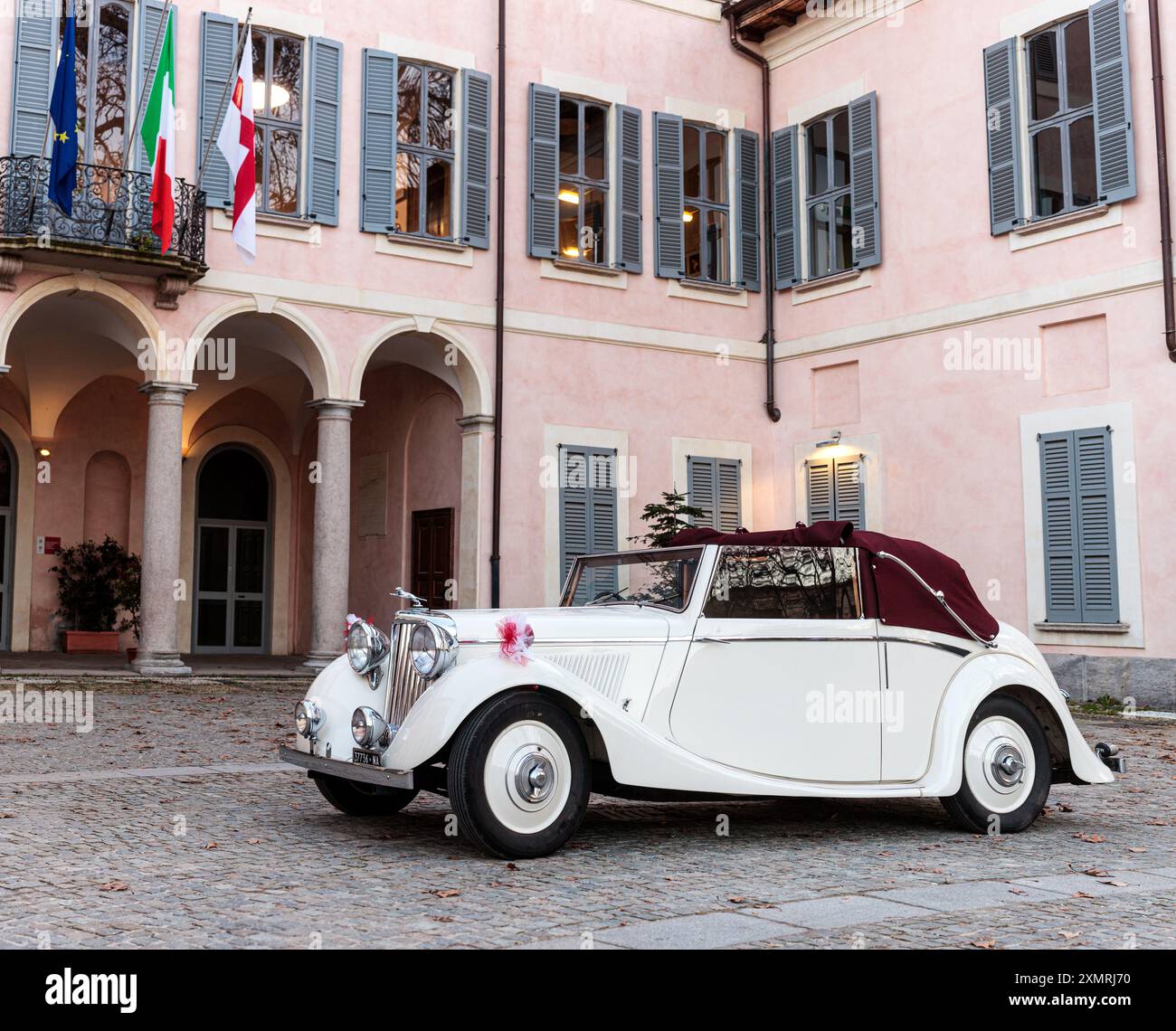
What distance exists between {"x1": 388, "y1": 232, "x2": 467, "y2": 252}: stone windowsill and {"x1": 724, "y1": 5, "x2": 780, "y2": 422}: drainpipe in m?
4.54

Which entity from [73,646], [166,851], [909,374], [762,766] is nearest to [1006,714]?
[762,766]

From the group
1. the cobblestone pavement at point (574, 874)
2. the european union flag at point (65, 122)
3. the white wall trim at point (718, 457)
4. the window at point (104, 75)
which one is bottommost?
the cobblestone pavement at point (574, 874)

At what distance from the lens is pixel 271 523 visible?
21.2 metres

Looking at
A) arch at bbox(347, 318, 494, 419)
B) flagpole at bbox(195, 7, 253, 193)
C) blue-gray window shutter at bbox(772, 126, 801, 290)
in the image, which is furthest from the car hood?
blue-gray window shutter at bbox(772, 126, 801, 290)

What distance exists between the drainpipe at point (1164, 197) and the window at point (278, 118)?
31.3 feet

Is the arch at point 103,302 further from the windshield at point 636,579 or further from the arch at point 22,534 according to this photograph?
the windshield at point 636,579

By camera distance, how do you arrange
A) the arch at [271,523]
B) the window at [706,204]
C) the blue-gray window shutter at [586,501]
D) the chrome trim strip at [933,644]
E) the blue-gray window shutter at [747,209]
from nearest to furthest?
the chrome trim strip at [933,644]
the blue-gray window shutter at [586,501]
the window at [706,204]
the blue-gray window shutter at [747,209]
the arch at [271,523]

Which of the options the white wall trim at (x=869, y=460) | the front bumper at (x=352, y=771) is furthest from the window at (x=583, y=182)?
the front bumper at (x=352, y=771)

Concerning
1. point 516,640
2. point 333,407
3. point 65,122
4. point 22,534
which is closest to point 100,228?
point 65,122

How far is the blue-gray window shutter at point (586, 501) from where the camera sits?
1673 centimetres

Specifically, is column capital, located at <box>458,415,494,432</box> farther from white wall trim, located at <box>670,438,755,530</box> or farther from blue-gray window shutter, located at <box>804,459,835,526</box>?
blue-gray window shutter, located at <box>804,459,835,526</box>

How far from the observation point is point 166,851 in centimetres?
563

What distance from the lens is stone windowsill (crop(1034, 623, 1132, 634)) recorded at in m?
13.7

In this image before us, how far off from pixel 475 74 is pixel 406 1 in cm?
121
